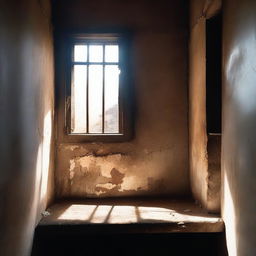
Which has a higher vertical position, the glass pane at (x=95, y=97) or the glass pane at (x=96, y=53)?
the glass pane at (x=96, y=53)

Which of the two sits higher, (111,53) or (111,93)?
(111,53)

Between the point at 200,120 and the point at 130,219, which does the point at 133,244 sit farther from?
the point at 200,120

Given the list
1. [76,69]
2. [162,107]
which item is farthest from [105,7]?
[162,107]

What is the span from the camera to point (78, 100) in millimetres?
4195

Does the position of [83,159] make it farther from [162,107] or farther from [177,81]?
[177,81]

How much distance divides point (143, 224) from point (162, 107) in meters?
1.69

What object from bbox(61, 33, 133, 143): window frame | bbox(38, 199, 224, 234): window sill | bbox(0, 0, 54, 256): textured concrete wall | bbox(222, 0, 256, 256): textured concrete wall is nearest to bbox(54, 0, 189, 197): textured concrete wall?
bbox(61, 33, 133, 143): window frame

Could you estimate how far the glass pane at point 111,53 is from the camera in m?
4.12

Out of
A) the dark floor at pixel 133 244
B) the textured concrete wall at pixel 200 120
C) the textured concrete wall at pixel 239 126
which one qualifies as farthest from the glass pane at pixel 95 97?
the textured concrete wall at pixel 239 126

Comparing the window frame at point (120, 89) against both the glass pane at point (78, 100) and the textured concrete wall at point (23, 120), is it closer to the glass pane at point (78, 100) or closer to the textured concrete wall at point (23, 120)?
the glass pane at point (78, 100)

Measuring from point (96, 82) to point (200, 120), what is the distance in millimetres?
1532

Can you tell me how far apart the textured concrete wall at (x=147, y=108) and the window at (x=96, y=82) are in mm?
168

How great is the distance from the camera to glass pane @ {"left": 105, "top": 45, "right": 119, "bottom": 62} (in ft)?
13.5

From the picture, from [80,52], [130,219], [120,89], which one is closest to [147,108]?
[120,89]
